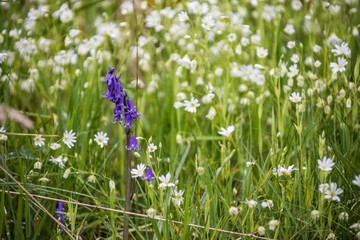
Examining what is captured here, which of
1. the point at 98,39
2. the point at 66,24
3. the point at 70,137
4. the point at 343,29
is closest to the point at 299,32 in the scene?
the point at 343,29

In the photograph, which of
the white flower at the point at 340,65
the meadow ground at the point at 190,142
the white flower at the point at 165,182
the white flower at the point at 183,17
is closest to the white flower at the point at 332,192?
the meadow ground at the point at 190,142

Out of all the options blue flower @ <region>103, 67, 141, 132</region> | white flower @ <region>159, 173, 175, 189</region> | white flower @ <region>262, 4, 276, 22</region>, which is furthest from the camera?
white flower @ <region>262, 4, 276, 22</region>

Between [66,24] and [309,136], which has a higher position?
[66,24]

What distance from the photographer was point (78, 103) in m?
1.95

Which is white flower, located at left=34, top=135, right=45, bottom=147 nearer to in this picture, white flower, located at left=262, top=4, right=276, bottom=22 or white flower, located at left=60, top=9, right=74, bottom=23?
white flower, located at left=60, top=9, right=74, bottom=23

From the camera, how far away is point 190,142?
233 centimetres

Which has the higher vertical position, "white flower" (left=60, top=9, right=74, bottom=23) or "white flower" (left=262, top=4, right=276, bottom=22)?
"white flower" (left=262, top=4, right=276, bottom=22)

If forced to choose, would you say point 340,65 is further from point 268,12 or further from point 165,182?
point 268,12

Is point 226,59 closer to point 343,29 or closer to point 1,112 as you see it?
point 343,29

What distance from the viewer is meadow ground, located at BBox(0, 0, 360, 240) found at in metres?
1.38

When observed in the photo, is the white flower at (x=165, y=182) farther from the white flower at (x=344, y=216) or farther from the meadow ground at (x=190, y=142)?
the white flower at (x=344, y=216)

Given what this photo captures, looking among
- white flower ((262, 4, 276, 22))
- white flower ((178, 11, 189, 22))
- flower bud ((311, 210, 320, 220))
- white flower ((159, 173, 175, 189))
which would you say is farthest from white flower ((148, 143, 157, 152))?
white flower ((262, 4, 276, 22))

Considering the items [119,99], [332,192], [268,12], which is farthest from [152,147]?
[268,12]

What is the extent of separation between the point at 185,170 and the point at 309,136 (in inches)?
27.8
